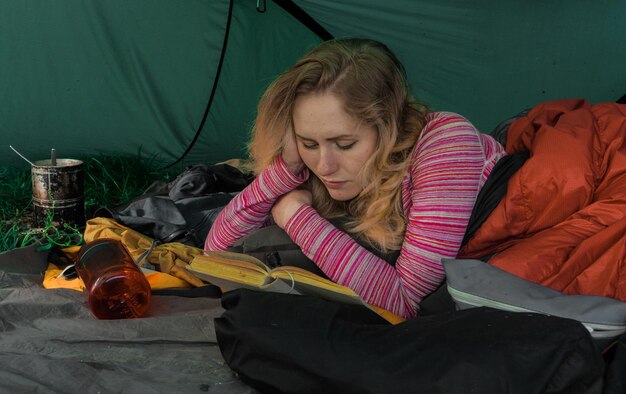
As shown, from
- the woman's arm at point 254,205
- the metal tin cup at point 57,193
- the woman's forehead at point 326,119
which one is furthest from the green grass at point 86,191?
the woman's forehead at point 326,119

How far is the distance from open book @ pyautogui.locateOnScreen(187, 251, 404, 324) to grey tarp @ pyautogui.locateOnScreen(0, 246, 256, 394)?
0.13 meters

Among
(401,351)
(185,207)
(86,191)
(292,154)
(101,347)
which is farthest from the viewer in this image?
(86,191)

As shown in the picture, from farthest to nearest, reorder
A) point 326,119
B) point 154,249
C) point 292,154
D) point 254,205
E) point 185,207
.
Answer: point 185,207 → point 154,249 → point 254,205 → point 292,154 → point 326,119

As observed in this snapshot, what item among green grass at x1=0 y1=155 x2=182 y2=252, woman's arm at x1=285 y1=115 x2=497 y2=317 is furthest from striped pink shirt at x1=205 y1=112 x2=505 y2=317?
green grass at x1=0 y1=155 x2=182 y2=252

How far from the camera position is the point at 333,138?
51.3 inches

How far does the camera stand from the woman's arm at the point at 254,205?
153 cm

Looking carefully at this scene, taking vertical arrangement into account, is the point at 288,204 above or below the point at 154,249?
above

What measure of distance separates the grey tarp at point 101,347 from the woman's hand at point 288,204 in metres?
0.24

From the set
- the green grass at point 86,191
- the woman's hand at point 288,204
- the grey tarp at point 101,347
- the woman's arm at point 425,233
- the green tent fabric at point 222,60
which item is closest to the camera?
the grey tarp at point 101,347

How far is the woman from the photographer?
1254 millimetres

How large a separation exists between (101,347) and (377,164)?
2.09 feet

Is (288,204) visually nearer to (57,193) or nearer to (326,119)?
(326,119)

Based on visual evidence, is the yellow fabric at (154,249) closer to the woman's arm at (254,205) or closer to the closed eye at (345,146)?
the woman's arm at (254,205)

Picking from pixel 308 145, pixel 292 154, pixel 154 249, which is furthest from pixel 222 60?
pixel 308 145
